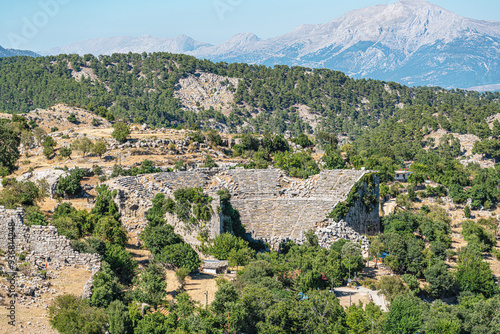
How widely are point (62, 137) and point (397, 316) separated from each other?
5262 centimetres

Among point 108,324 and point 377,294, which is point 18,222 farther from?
point 377,294

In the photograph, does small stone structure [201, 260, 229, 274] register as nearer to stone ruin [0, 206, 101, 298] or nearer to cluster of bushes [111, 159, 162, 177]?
stone ruin [0, 206, 101, 298]

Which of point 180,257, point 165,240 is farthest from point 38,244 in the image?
point 165,240

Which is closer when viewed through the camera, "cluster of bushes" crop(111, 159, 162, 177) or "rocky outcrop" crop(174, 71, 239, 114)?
"cluster of bushes" crop(111, 159, 162, 177)

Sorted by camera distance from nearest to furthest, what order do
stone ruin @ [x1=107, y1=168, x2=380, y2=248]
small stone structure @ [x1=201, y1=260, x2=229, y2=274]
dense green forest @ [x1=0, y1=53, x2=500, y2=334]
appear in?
1. dense green forest @ [x1=0, y1=53, x2=500, y2=334]
2. small stone structure @ [x1=201, y1=260, x2=229, y2=274]
3. stone ruin @ [x1=107, y1=168, x2=380, y2=248]

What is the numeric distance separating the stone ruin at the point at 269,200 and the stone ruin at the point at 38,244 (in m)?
12.2

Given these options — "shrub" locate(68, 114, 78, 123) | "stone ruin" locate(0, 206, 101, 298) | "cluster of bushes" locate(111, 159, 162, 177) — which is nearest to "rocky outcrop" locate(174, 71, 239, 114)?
"shrub" locate(68, 114, 78, 123)

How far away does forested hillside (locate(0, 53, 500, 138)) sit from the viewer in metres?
129

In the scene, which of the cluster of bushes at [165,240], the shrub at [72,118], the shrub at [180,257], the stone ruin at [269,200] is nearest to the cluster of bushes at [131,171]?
the stone ruin at [269,200]

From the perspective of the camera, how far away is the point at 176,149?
67188 millimetres

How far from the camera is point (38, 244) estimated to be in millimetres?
24906

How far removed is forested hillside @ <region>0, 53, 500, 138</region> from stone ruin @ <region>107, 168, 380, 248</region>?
79.1 m

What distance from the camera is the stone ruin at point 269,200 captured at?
128 feet

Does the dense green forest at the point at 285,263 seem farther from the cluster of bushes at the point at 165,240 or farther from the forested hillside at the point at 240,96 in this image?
the forested hillside at the point at 240,96
